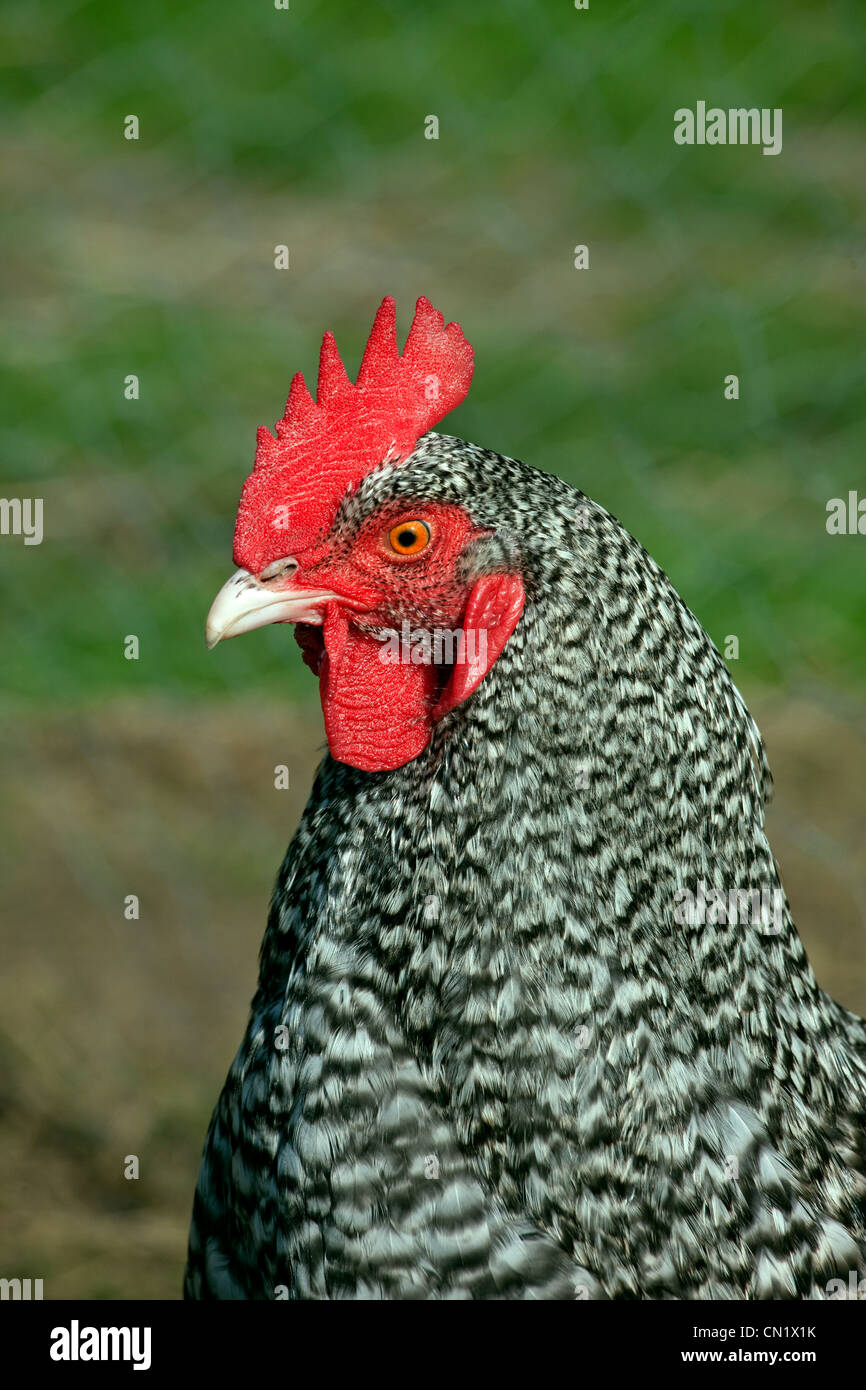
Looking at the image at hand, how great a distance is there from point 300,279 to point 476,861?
231 inches

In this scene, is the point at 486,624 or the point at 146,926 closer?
the point at 486,624

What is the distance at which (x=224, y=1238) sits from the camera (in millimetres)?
2174

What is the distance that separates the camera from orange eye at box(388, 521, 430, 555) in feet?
6.32

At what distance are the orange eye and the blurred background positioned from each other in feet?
7.43

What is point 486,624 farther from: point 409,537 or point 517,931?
point 517,931

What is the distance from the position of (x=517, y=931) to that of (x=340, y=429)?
2.52 ft

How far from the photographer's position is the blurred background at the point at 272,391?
3971 millimetres

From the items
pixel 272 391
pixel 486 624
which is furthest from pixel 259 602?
pixel 272 391

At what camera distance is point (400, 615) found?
1.99 metres

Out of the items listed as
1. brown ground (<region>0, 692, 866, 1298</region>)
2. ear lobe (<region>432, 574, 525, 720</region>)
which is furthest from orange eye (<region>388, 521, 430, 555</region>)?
brown ground (<region>0, 692, 866, 1298</region>)

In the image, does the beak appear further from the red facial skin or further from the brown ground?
the brown ground

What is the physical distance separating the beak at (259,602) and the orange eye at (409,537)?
12 centimetres
